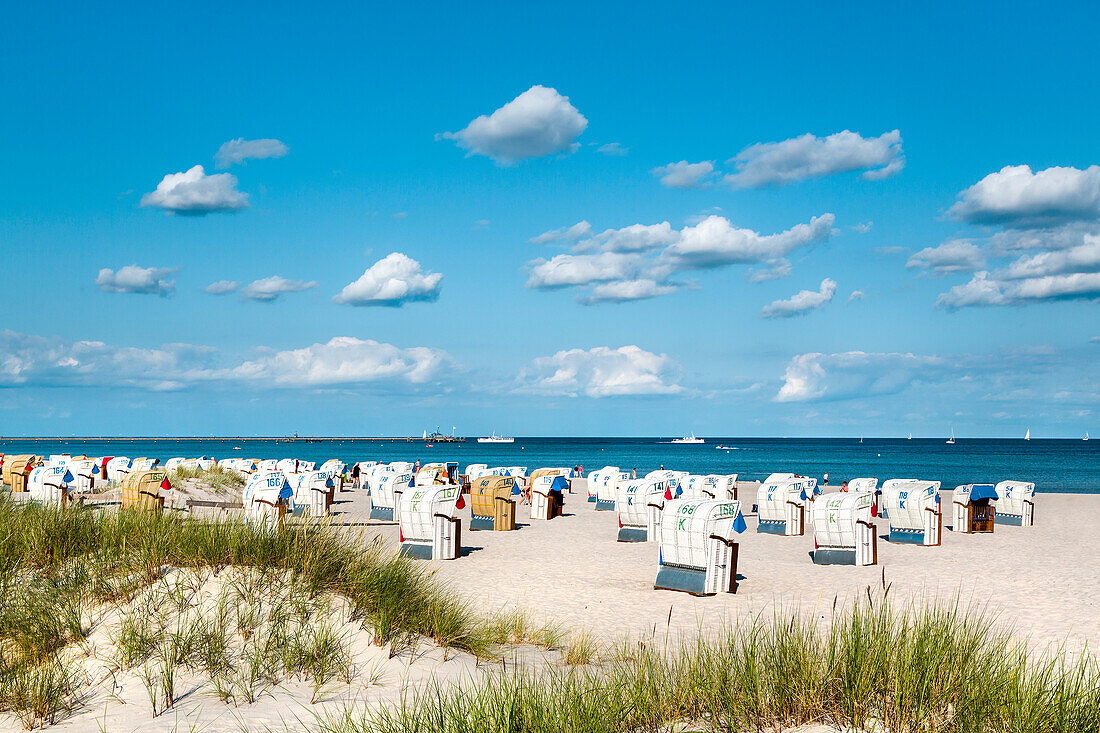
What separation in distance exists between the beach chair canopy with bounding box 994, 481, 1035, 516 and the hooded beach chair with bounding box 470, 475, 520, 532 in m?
15.4

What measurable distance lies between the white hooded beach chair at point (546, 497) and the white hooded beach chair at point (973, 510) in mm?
11754

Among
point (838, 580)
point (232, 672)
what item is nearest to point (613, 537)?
point (838, 580)

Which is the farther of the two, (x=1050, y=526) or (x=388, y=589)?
(x=1050, y=526)

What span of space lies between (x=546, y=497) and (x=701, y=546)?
13590 mm

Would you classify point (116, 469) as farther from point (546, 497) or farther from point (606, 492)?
point (606, 492)

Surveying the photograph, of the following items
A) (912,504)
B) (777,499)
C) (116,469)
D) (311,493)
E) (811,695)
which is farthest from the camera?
(116,469)

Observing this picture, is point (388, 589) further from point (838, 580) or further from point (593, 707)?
point (838, 580)

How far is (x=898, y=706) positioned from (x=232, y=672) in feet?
16.1

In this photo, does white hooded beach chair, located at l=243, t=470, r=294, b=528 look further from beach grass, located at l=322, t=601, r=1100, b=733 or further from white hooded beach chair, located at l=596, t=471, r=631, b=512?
beach grass, located at l=322, t=601, r=1100, b=733

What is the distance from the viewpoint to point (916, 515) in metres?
20.0

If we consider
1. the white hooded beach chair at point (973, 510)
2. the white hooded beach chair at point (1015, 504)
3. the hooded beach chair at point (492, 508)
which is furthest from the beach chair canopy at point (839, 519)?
the white hooded beach chair at point (1015, 504)

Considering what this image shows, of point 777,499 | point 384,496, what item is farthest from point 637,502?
point 384,496

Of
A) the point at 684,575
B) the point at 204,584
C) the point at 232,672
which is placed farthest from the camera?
the point at 684,575

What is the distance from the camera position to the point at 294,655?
6.65m
